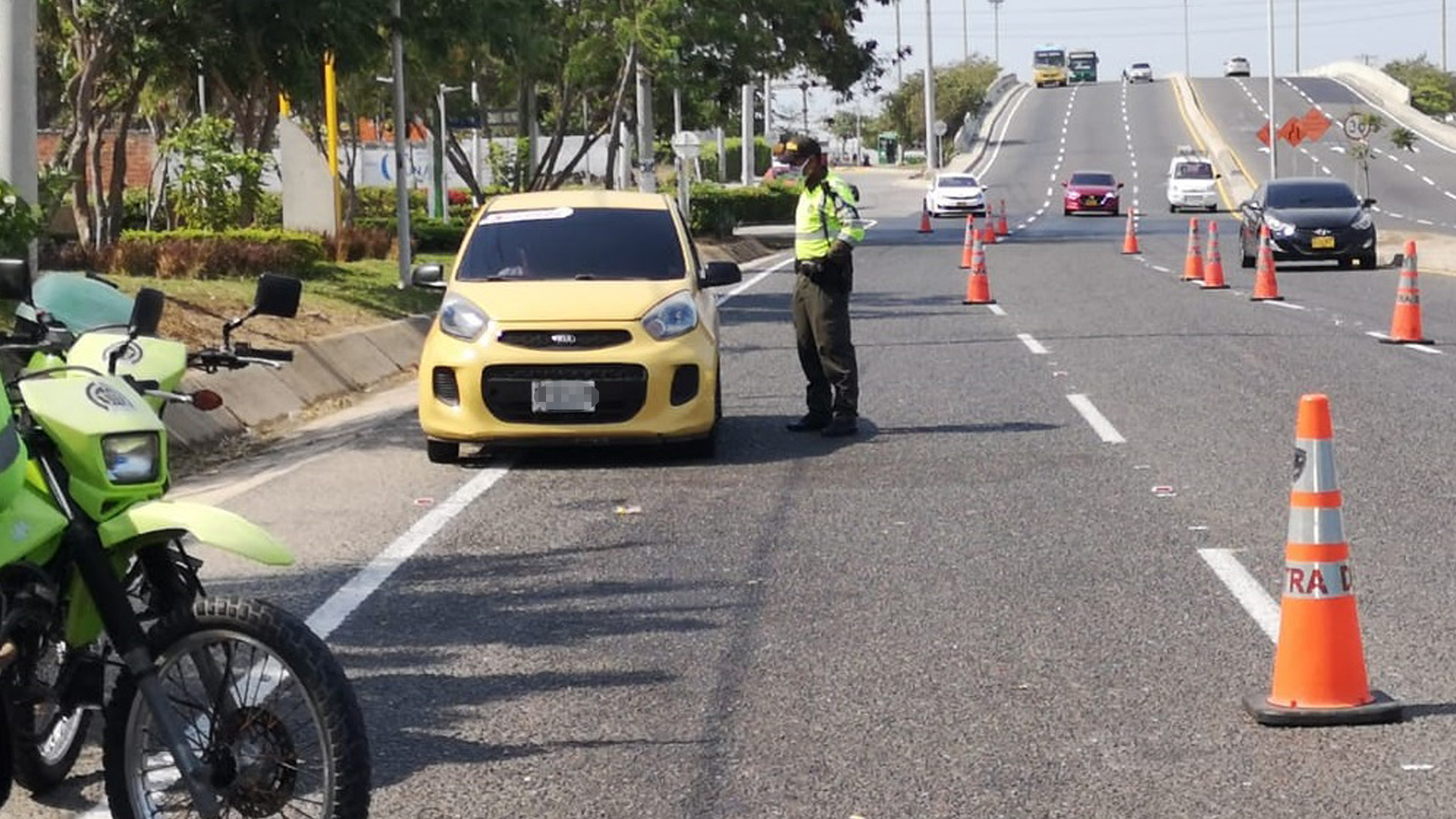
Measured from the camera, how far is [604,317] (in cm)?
1312

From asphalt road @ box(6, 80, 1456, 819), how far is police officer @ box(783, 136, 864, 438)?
39 centimetres

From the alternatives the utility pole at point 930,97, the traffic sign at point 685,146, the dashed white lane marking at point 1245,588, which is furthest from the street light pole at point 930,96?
the dashed white lane marking at point 1245,588

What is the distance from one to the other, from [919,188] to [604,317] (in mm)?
88353

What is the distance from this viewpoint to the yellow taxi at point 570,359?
12914 millimetres

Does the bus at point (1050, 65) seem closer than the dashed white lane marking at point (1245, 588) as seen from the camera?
No

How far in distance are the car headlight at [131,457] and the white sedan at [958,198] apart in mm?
63447

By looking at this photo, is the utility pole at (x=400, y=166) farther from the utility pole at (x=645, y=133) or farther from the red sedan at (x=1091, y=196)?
the red sedan at (x=1091, y=196)

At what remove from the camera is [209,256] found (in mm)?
22703

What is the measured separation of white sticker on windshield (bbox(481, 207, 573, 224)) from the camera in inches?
564

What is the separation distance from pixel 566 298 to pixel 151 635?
333 inches

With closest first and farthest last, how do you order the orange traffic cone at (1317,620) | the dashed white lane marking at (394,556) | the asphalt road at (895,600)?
the asphalt road at (895,600) < the orange traffic cone at (1317,620) < the dashed white lane marking at (394,556)

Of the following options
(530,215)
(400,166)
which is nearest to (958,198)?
(400,166)

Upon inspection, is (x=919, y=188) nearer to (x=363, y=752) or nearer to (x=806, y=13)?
(x=806, y=13)

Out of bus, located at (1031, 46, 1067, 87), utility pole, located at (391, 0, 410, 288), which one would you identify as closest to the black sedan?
utility pole, located at (391, 0, 410, 288)
